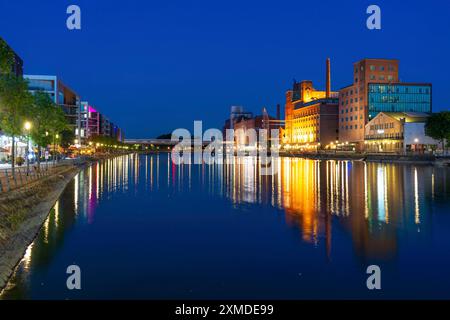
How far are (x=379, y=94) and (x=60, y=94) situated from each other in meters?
107

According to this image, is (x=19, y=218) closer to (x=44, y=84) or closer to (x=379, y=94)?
(x=44, y=84)

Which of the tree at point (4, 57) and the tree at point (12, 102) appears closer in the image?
the tree at point (4, 57)

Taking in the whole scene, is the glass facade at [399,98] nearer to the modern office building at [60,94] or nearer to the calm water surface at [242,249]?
the modern office building at [60,94]

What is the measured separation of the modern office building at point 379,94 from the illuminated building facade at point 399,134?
11319 mm

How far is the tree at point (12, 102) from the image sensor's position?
123ft

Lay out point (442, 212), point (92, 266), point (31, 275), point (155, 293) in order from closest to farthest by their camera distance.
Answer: point (155, 293)
point (31, 275)
point (92, 266)
point (442, 212)

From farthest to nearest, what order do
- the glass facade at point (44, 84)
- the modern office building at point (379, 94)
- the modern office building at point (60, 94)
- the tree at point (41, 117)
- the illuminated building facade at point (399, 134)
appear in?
the modern office building at point (60, 94), the glass facade at point (44, 84), the modern office building at point (379, 94), the illuminated building facade at point (399, 134), the tree at point (41, 117)

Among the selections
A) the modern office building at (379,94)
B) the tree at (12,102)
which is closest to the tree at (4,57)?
the tree at (12,102)

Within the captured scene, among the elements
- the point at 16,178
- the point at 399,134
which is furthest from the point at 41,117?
the point at 399,134

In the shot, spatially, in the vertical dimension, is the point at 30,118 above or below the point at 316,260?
above

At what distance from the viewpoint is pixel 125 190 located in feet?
147
